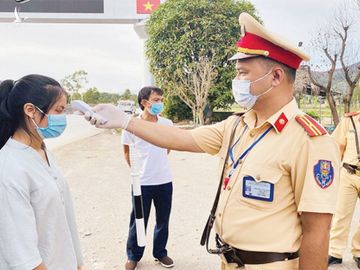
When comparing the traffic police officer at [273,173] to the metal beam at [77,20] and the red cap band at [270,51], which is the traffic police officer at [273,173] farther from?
the metal beam at [77,20]

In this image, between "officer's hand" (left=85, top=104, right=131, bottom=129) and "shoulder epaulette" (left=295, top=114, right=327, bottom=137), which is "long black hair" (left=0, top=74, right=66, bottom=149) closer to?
"officer's hand" (left=85, top=104, right=131, bottom=129)

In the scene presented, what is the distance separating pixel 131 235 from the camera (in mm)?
3281

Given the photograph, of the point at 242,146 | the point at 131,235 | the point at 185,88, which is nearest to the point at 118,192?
the point at 131,235

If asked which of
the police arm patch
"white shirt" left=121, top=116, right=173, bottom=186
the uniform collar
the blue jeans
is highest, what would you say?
the uniform collar

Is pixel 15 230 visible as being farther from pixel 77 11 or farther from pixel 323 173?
pixel 77 11

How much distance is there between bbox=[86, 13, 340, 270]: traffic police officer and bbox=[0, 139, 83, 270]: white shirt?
366 mm

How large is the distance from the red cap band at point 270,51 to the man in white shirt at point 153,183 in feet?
5.95

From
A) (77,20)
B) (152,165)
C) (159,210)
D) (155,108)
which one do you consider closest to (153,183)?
(152,165)

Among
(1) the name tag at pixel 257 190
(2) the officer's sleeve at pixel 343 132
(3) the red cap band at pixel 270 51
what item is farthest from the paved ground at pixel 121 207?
(3) the red cap band at pixel 270 51

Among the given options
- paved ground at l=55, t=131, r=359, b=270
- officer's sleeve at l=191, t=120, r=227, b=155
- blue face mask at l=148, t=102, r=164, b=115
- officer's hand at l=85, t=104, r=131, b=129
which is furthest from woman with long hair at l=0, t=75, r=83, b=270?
paved ground at l=55, t=131, r=359, b=270

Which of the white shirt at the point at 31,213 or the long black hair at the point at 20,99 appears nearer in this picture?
the white shirt at the point at 31,213

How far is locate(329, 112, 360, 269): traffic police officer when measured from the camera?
332 centimetres

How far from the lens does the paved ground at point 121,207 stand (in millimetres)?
3582

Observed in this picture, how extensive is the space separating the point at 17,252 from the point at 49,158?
21.5 inches
